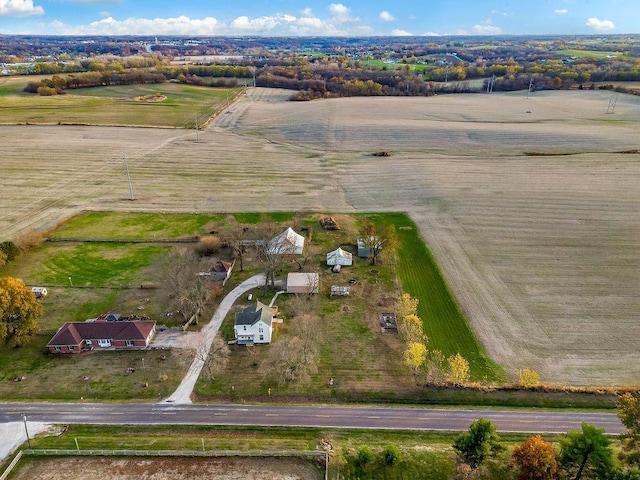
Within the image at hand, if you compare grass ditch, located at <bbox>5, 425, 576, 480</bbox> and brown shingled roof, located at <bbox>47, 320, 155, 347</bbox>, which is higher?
brown shingled roof, located at <bbox>47, 320, 155, 347</bbox>

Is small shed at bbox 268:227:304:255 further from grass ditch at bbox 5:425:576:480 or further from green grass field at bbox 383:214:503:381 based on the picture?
grass ditch at bbox 5:425:576:480

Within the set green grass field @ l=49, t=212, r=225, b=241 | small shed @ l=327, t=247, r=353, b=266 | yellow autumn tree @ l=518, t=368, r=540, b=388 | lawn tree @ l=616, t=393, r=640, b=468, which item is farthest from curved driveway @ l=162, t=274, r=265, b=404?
lawn tree @ l=616, t=393, r=640, b=468

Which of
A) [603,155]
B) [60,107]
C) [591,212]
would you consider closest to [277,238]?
[591,212]

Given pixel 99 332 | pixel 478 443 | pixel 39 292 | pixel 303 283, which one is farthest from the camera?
pixel 303 283

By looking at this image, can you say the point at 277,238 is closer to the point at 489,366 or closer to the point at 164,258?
the point at 164,258

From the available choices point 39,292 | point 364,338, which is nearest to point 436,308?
point 364,338

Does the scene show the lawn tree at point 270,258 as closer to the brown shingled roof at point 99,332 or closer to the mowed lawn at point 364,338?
the mowed lawn at point 364,338

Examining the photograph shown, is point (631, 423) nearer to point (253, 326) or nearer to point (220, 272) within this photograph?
point (253, 326)
